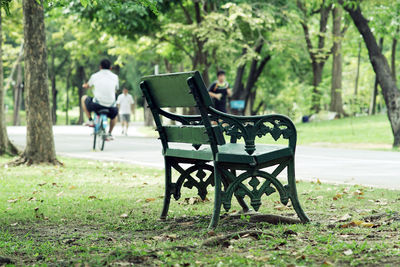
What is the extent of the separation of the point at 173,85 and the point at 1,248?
6.12ft

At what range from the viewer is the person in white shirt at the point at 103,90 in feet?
48.5

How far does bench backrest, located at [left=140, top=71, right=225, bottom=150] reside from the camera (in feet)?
16.6

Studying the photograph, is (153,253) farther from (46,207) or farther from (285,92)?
(285,92)

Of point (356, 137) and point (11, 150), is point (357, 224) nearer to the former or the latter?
point (11, 150)

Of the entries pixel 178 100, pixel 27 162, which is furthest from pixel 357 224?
pixel 27 162

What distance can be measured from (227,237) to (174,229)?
0.86 metres

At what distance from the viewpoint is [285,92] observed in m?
51.3

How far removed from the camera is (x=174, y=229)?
17.8 feet

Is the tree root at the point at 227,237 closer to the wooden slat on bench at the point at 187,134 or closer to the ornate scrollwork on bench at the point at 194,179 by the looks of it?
the wooden slat on bench at the point at 187,134

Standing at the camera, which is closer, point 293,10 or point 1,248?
point 1,248

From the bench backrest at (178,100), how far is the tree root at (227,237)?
747 mm

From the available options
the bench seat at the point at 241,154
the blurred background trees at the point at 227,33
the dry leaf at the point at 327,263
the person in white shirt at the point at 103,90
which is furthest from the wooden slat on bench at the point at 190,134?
the person in white shirt at the point at 103,90

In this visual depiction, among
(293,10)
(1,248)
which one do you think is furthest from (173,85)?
(293,10)

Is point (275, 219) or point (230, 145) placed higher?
point (230, 145)
